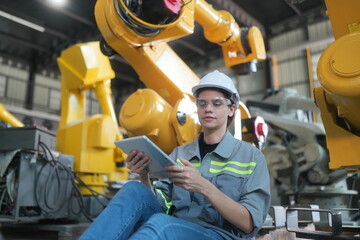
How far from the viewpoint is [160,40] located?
8.39 feet

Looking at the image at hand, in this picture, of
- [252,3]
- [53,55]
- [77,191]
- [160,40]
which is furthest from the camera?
[53,55]

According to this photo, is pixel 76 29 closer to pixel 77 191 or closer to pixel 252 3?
pixel 252 3

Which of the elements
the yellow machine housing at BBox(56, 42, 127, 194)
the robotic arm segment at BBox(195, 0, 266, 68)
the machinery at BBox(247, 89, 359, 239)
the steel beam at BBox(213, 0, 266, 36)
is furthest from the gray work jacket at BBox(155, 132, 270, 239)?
the steel beam at BBox(213, 0, 266, 36)

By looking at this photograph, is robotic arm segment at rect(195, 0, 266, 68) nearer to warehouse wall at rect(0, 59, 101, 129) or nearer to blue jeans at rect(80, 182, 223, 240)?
blue jeans at rect(80, 182, 223, 240)

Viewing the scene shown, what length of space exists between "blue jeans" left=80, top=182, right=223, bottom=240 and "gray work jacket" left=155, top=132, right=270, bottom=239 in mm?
99

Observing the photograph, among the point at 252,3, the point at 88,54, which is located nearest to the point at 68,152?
the point at 88,54

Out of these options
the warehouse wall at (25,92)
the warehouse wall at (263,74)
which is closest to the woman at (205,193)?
the warehouse wall at (263,74)

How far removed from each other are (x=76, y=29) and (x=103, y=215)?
9071 millimetres

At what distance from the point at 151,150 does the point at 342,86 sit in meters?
1.02

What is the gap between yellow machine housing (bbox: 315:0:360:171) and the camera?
166 centimetres

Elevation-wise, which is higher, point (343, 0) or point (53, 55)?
point (53, 55)

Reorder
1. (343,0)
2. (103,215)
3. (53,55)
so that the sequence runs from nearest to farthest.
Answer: (103,215), (343,0), (53,55)

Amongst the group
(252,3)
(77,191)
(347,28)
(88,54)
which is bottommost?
(77,191)

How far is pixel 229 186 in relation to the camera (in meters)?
1.44
